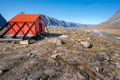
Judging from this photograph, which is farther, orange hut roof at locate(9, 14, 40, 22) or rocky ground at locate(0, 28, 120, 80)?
orange hut roof at locate(9, 14, 40, 22)

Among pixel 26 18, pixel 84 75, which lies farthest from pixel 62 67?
pixel 26 18

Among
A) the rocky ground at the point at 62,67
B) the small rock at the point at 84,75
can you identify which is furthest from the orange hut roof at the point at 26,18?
the small rock at the point at 84,75

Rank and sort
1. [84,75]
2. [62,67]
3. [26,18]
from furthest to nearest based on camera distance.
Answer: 1. [26,18]
2. [62,67]
3. [84,75]

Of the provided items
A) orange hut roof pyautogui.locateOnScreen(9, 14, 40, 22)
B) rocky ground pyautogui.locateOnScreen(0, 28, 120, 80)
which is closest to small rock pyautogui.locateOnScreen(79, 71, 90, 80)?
rocky ground pyautogui.locateOnScreen(0, 28, 120, 80)

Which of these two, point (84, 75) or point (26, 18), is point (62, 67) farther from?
point (26, 18)

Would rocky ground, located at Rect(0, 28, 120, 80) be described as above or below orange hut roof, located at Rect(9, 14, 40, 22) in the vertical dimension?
below

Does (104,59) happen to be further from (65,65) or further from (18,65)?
(18,65)

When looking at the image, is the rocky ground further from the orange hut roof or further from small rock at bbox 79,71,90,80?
the orange hut roof

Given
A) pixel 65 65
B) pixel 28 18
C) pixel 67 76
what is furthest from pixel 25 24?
pixel 67 76

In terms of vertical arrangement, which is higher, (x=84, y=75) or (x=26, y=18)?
(x=26, y=18)

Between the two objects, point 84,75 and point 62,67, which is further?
point 62,67

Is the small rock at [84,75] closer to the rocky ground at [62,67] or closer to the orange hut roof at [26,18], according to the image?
the rocky ground at [62,67]

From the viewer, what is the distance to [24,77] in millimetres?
8734

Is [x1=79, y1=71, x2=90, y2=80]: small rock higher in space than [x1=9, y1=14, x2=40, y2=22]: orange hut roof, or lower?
lower
